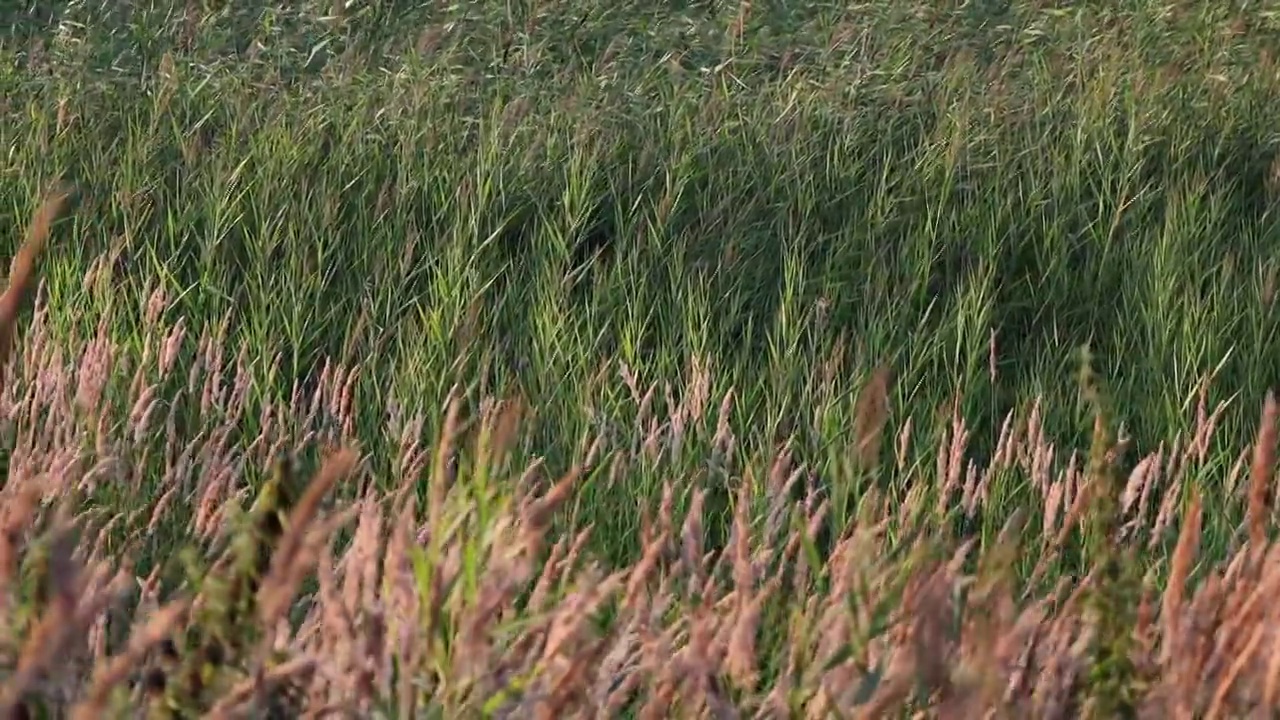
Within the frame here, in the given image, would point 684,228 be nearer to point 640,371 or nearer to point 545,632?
point 640,371

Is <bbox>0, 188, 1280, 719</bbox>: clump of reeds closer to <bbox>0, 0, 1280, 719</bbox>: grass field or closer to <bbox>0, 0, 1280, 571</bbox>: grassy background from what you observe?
<bbox>0, 0, 1280, 719</bbox>: grass field

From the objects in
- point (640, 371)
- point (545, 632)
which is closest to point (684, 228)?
point (640, 371)

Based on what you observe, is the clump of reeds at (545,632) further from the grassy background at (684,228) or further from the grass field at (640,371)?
the grassy background at (684,228)

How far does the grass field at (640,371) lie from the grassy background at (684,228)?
0.02m

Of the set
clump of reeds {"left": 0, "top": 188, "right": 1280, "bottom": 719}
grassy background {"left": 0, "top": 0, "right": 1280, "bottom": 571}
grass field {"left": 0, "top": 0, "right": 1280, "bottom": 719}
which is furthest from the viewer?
grassy background {"left": 0, "top": 0, "right": 1280, "bottom": 571}

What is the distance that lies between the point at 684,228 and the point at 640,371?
0.74 meters

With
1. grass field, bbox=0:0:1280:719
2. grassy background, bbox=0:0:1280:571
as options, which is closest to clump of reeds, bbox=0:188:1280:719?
grass field, bbox=0:0:1280:719

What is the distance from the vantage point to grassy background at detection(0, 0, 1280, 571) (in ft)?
10.4

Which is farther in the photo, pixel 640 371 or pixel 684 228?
pixel 684 228

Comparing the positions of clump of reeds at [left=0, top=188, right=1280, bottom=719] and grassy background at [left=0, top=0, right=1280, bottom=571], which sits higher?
clump of reeds at [left=0, top=188, right=1280, bottom=719]

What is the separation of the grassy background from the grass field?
0.8 inches

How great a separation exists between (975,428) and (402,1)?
3.94 meters

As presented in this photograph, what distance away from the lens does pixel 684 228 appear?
382 centimetres

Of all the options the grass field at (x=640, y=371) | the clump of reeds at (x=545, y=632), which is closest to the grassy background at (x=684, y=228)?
the grass field at (x=640, y=371)
